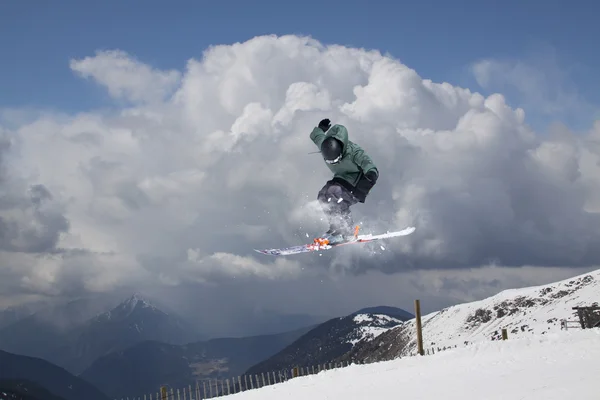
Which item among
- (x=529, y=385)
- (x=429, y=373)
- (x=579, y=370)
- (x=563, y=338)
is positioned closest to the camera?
(x=529, y=385)

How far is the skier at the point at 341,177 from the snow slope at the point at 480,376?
6.05 m

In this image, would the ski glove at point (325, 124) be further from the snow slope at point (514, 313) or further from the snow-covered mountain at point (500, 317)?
the snow slope at point (514, 313)

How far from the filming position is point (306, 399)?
16703 millimetres

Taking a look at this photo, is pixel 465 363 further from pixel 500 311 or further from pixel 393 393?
pixel 500 311

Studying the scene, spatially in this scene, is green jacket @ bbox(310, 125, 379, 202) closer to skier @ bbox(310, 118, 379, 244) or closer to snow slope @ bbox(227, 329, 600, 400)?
skier @ bbox(310, 118, 379, 244)

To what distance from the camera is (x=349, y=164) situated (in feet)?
33.9

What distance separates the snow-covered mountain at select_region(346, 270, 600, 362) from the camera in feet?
258

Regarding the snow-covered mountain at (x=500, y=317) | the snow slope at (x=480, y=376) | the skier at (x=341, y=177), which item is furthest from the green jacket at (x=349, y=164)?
the snow-covered mountain at (x=500, y=317)

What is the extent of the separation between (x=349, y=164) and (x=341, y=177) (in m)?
0.41

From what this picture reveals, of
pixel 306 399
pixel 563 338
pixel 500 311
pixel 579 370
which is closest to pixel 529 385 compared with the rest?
pixel 579 370

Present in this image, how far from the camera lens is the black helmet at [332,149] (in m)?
9.87

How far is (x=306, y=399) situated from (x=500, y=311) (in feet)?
319

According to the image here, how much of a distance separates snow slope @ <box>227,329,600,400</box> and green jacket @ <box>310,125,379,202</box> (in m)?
6.46

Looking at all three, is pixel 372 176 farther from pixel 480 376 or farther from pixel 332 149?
pixel 480 376
